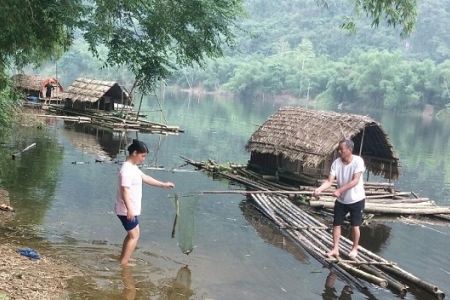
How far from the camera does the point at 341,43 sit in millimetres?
104125

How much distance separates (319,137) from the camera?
639 inches

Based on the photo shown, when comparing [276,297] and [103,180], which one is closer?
[276,297]

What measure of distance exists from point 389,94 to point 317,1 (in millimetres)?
67988

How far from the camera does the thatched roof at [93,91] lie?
34750 millimetres

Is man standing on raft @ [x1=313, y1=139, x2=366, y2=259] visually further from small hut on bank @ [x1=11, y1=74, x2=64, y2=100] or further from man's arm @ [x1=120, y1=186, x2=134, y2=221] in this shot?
small hut on bank @ [x1=11, y1=74, x2=64, y2=100]

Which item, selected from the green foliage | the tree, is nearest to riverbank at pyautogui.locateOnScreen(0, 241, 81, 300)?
the green foliage

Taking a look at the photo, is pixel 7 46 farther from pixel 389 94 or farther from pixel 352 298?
pixel 389 94

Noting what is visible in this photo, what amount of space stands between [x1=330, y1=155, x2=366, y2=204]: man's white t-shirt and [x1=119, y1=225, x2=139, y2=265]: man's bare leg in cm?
364

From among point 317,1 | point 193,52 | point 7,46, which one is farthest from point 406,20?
point 7,46

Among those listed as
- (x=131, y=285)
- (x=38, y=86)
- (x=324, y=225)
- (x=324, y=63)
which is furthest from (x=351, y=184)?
(x=324, y=63)

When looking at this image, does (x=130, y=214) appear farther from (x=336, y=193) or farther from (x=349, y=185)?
(x=349, y=185)

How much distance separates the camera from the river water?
8.12 m

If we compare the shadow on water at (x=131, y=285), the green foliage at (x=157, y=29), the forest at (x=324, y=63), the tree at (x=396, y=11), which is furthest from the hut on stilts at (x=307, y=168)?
the forest at (x=324, y=63)

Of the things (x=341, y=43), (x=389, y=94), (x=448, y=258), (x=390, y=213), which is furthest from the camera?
(x=341, y=43)
